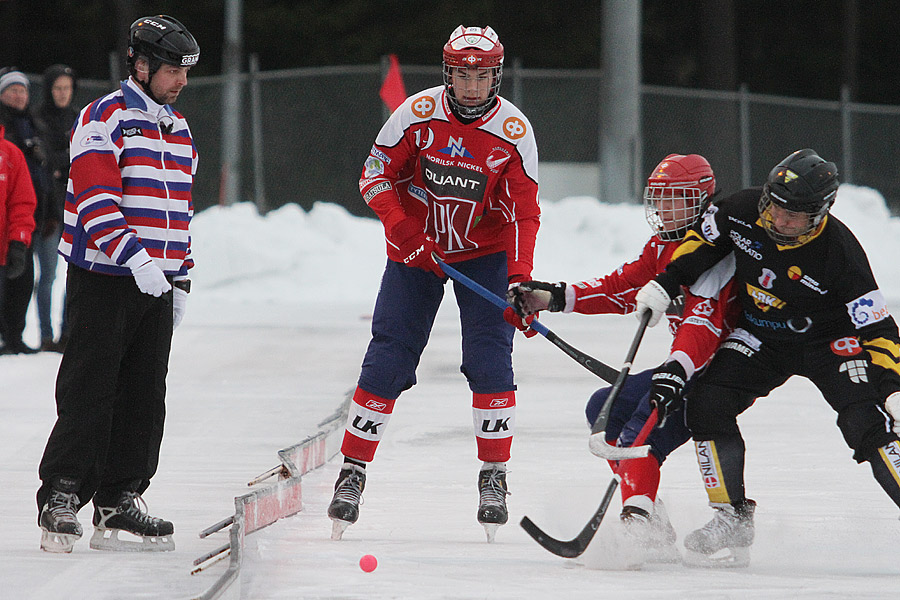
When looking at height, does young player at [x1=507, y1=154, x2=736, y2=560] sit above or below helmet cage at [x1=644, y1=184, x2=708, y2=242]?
below

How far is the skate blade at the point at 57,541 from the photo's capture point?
3855 millimetres

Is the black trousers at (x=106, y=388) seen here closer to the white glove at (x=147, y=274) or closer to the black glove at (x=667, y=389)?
the white glove at (x=147, y=274)

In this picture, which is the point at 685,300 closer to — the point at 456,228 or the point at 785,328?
the point at 785,328

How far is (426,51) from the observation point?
24031mm

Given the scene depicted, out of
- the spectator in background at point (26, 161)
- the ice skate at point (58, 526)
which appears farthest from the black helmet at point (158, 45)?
the spectator in background at point (26, 161)

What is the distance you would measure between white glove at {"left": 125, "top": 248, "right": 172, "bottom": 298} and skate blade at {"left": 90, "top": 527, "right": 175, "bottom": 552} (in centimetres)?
79

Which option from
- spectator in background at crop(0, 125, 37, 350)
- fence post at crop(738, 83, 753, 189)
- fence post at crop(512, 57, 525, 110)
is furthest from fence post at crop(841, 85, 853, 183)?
spectator in background at crop(0, 125, 37, 350)

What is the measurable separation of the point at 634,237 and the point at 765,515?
9.50 m

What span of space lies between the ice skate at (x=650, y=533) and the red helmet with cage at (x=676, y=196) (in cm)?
95

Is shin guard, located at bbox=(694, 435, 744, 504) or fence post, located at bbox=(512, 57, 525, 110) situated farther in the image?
fence post, located at bbox=(512, 57, 525, 110)

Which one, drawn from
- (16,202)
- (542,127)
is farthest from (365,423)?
(542,127)

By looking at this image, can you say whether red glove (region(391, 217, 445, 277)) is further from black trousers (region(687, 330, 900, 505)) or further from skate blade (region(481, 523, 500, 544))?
black trousers (region(687, 330, 900, 505))

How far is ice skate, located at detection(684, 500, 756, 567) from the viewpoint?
3949 mm

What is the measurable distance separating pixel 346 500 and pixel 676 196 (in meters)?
1.51
